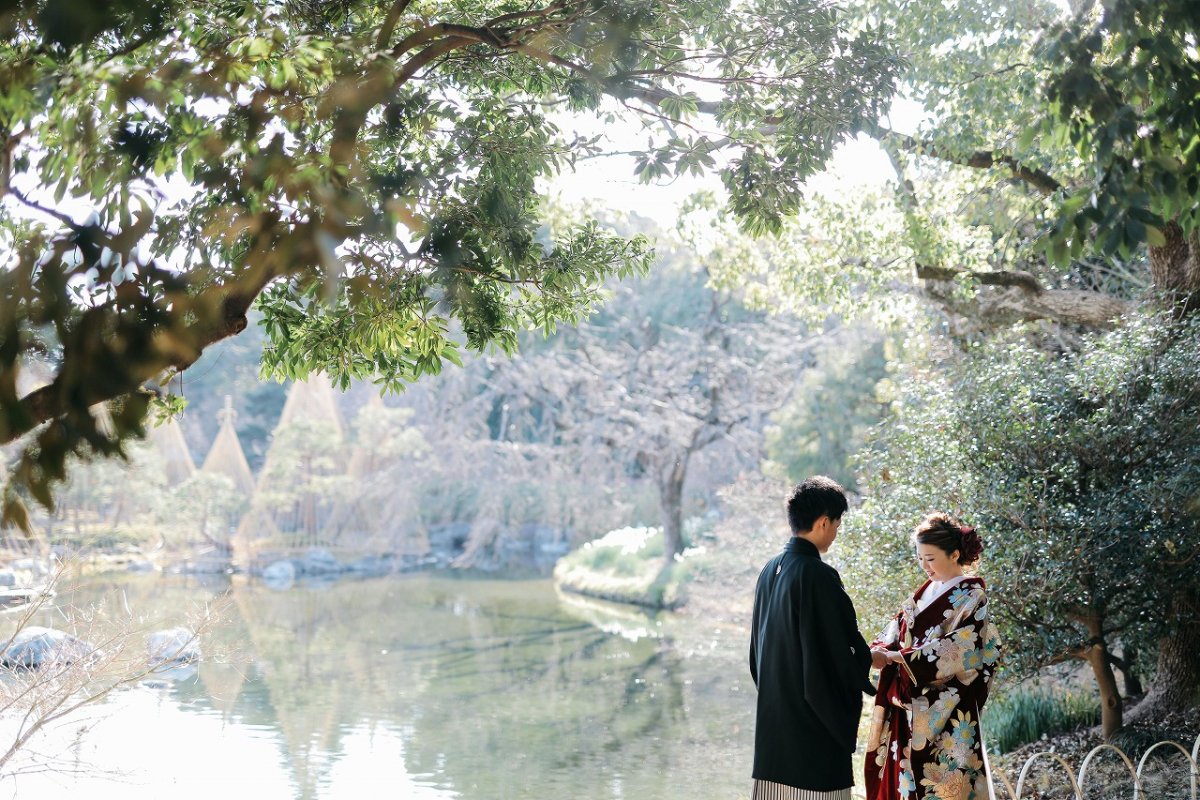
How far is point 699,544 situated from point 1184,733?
12146 mm

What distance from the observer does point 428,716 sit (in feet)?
32.0

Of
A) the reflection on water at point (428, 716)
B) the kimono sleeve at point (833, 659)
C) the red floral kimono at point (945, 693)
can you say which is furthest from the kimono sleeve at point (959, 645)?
the reflection on water at point (428, 716)

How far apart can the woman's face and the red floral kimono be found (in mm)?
56

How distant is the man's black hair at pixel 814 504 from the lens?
3289 mm

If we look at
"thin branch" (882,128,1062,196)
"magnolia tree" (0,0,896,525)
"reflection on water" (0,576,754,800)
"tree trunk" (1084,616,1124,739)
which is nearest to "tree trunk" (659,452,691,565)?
"reflection on water" (0,576,754,800)

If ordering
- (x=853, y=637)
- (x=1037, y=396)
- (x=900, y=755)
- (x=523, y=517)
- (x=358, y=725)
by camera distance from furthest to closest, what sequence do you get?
(x=523, y=517)
(x=358, y=725)
(x=1037, y=396)
(x=900, y=755)
(x=853, y=637)

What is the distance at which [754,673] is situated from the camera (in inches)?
137

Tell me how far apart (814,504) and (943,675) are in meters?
0.96

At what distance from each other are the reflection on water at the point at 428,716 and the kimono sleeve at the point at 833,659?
3631mm

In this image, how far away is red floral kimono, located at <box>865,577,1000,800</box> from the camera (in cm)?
377

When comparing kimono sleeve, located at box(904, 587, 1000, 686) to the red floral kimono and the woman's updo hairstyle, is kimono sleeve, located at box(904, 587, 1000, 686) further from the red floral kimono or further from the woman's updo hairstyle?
the woman's updo hairstyle

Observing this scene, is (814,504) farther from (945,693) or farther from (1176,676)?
(1176,676)

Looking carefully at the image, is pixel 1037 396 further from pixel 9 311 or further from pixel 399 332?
pixel 9 311

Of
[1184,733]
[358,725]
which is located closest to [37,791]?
[358,725]
